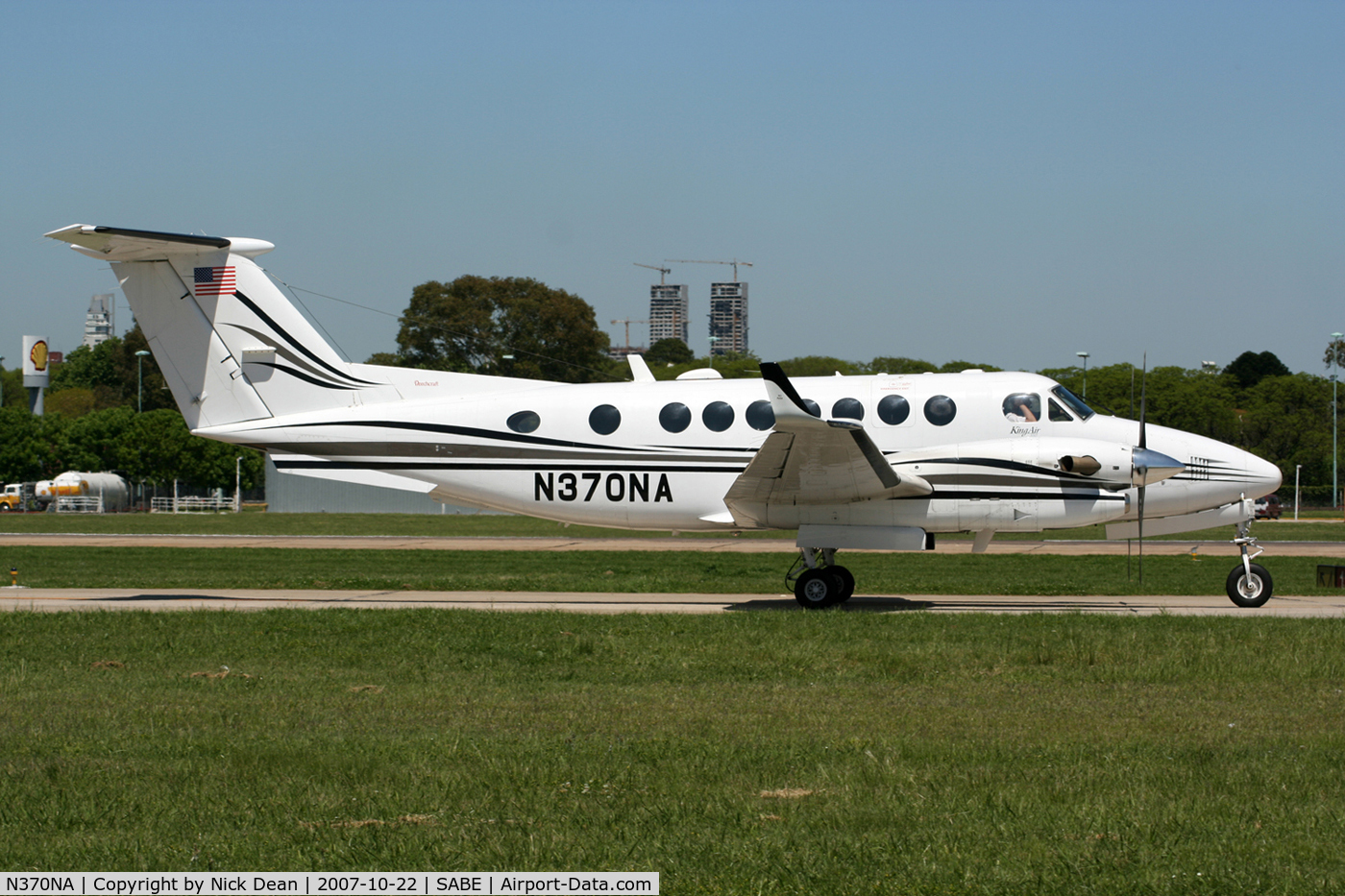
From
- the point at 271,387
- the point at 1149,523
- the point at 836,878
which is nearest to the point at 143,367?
the point at 271,387

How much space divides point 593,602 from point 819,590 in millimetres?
4004

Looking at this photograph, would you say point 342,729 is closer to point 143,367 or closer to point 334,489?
point 334,489

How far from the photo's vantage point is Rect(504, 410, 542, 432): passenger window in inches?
728

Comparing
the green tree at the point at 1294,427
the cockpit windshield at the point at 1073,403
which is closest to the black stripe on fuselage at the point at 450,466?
the cockpit windshield at the point at 1073,403

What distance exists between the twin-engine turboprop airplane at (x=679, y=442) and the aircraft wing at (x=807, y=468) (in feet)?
0.13

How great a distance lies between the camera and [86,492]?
75188 millimetres

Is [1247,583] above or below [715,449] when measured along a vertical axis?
below

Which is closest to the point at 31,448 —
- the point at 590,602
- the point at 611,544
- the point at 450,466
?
the point at 611,544

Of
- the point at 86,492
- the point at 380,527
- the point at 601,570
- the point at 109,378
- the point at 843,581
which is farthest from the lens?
the point at 109,378

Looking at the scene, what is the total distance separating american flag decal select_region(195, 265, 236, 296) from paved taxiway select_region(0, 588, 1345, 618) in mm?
4947

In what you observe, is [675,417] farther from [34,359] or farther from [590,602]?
[34,359]

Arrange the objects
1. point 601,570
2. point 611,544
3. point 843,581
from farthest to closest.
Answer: point 611,544 < point 601,570 < point 843,581

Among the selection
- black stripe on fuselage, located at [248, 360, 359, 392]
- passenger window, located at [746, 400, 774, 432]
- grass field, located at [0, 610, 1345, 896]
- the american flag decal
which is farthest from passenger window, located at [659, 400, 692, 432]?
the american flag decal

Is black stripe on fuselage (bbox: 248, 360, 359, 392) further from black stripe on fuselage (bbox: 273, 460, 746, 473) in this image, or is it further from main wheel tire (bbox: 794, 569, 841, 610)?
main wheel tire (bbox: 794, 569, 841, 610)
